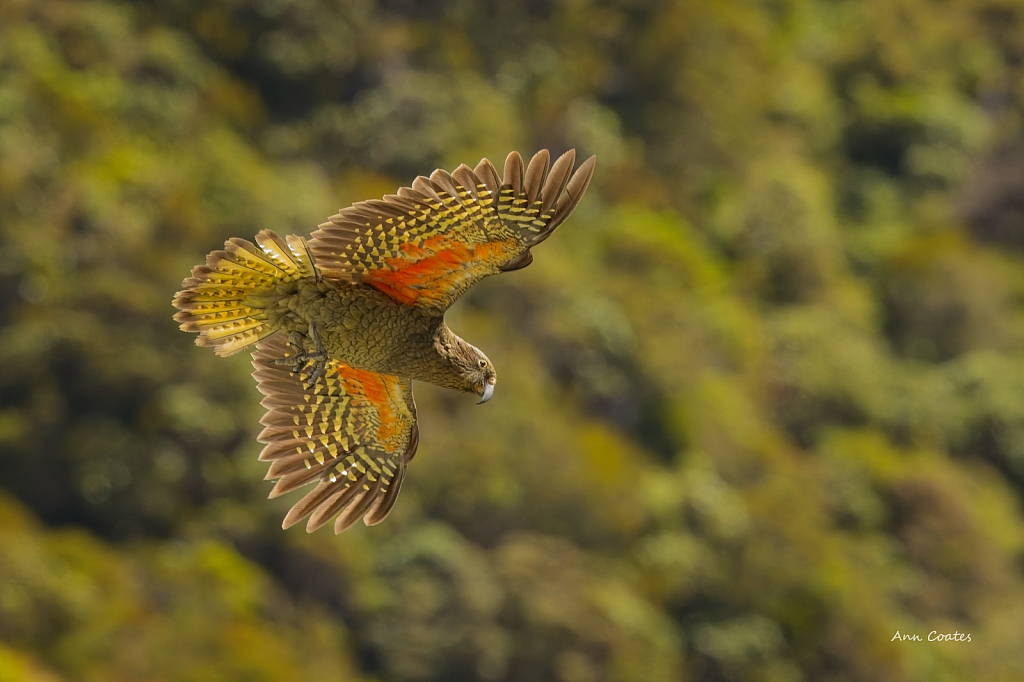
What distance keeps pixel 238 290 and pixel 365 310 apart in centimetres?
76

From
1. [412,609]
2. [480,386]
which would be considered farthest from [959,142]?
[480,386]

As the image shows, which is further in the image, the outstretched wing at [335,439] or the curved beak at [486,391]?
the outstretched wing at [335,439]

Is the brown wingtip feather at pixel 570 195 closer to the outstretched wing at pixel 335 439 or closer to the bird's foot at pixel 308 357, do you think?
the bird's foot at pixel 308 357

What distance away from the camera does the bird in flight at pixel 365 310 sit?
977 centimetres

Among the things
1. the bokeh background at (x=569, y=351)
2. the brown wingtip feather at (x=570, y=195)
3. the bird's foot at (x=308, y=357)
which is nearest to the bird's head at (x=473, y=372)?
the bird's foot at (x=308, y=357)

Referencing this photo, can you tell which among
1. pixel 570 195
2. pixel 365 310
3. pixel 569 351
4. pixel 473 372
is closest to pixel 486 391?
pixel 473 372

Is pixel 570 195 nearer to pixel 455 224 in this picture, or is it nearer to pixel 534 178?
pixel 534 178

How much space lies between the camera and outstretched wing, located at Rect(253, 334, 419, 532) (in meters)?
11.5

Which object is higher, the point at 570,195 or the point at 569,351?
the point at 569,351

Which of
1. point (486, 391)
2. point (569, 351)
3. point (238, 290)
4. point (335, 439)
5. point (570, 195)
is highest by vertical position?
point (569, 351)

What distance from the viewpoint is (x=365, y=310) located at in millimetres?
10359

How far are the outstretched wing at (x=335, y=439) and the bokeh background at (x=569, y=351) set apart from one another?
1931 centimetres

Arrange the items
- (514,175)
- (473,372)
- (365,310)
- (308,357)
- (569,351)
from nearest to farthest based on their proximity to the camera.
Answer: (514,175) < (365,310) < (308,357) < (473,372) < (569,351)

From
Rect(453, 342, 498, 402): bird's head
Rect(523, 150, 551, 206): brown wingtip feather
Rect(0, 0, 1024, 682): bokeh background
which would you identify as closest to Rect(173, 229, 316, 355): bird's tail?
Rect(453, 342, 498, 402): bird's head
